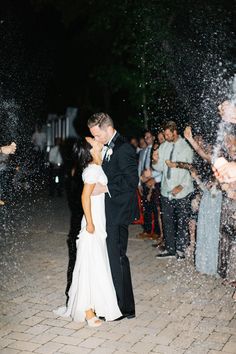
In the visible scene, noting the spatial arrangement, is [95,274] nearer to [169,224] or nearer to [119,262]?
[119,262]

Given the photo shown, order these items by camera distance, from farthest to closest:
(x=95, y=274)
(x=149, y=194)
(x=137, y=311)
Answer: (x=149, y=194)
(x=137, y=311)
(x=95, y=274)

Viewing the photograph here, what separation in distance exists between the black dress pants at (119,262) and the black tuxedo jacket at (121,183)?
0.47 feet

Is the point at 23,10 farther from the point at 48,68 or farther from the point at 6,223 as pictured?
the point at 6,223

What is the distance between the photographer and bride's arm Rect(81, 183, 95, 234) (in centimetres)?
485

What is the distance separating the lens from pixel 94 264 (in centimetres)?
499

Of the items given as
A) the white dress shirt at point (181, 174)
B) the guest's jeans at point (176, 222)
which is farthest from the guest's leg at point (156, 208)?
the white dress shirt at point (181, 174)

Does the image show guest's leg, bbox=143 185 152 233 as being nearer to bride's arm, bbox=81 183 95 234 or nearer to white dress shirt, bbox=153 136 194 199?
white dress shirt, bbox=153 136 194 199

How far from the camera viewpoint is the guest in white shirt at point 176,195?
764 cm

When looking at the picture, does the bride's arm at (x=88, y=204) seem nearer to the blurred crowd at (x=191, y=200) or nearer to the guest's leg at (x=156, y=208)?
the blurred crowd at (x=191, y=200)

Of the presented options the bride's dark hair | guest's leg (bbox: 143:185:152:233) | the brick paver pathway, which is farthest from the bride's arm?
guest's leg (bbox: 143:185:152:233)

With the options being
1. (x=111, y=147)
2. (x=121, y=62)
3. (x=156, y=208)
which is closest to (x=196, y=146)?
(x=111, y=147)

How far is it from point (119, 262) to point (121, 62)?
58.0 ft

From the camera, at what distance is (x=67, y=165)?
18516 mm

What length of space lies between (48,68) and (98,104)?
461 centimetres
